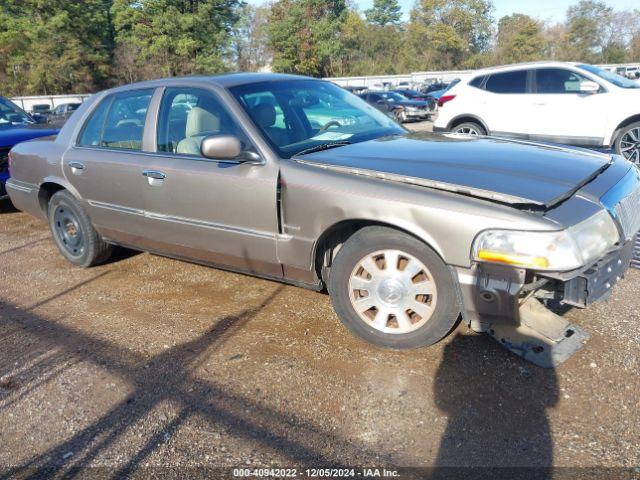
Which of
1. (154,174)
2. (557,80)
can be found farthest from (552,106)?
(154,174)

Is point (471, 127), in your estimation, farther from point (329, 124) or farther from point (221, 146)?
point (221, 146)

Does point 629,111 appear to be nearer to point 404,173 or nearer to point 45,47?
point 404,173

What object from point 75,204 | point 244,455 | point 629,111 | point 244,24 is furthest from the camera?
point 244,24

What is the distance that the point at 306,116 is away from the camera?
3.89 meters

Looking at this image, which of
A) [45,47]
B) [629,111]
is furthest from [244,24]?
[629,111]

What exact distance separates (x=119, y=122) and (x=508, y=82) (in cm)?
686

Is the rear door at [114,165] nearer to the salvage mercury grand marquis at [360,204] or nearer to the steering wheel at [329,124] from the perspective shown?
the salvage mercury grand marquis at [360,204]

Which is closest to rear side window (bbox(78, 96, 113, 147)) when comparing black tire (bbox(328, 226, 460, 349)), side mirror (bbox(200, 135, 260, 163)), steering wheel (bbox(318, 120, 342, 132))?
side mirror (bbox(200, 135, 260, 163))

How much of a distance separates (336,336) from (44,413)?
65.5 inches

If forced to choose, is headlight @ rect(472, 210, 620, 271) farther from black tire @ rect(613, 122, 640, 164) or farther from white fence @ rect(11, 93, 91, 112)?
white fence @ rect(11, 93, 91, 112)

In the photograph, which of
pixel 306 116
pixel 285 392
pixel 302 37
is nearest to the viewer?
pixel 285 392

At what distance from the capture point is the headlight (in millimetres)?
2520

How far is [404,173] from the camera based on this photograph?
297 centimetres

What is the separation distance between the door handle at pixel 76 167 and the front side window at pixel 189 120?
3.17 feet
